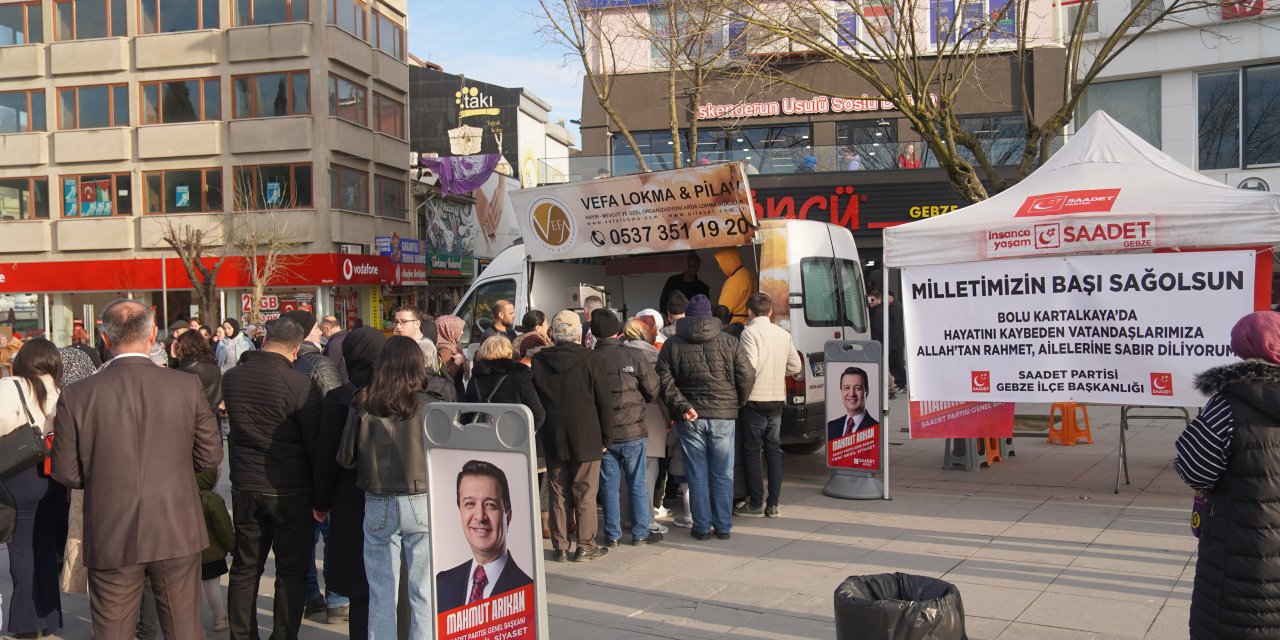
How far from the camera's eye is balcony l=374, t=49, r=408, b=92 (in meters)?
37.8

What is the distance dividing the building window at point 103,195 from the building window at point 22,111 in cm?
281

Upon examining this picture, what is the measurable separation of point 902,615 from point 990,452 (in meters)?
7.35

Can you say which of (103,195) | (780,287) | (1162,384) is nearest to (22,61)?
(103,195)

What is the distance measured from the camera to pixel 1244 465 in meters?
3.77

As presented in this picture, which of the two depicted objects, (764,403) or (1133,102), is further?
(1133,102)

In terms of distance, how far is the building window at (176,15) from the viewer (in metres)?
35.2

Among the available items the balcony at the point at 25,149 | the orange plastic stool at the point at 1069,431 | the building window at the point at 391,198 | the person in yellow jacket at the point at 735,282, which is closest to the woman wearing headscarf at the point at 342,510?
the person in yellow jacket at the point at 735,282

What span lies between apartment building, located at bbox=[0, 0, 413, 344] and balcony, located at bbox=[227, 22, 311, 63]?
0.05 m

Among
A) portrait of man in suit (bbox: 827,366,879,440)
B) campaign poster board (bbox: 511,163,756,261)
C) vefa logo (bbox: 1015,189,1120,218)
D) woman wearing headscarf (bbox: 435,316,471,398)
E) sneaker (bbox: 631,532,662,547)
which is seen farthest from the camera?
campaign poster board (bbox: 511,163,756,261)

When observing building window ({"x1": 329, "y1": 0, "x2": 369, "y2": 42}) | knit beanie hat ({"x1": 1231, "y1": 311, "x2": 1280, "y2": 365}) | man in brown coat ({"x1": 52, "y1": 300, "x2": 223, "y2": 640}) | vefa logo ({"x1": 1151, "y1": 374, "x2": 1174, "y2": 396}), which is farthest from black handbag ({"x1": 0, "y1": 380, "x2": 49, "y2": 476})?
building window ({"x1": 329, "y1": 0, "x2": 369, "y2": 42})

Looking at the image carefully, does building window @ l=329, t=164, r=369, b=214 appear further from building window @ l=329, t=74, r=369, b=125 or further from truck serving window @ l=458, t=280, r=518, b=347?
truck serving window @ l=458, t=280, r=518, b=347

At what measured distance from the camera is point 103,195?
3569 cm

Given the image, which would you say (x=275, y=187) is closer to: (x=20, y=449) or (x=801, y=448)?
(x=801, y=448)

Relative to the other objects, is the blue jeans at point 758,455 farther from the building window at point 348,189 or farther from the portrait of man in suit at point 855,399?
the building window at point 348,189
